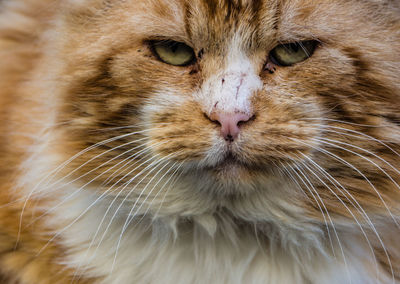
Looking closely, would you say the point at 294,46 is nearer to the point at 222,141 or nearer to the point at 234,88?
the point at 234,88

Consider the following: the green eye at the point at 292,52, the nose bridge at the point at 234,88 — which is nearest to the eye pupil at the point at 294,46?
the green eye at the point at 292,52

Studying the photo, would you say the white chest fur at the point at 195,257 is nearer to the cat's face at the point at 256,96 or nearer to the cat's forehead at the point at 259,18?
the cat's face at the point at 256,96

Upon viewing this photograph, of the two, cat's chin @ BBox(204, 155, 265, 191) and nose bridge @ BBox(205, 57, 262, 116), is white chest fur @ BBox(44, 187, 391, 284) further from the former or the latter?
nose bridge @ BBox(205, 57, 262, 116)

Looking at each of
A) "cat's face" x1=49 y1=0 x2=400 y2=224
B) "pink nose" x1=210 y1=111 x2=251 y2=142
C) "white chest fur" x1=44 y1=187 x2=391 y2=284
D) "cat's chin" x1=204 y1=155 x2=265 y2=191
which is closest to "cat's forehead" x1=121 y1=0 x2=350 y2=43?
"cat's face" x1=49 y1=0 x2=400 y2=224

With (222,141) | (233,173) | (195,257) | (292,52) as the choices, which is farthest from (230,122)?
(195,257)

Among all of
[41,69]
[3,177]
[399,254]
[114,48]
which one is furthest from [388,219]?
[3,177]

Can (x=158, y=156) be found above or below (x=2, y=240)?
above

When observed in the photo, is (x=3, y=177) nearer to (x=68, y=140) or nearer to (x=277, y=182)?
(x=68, y=140)
